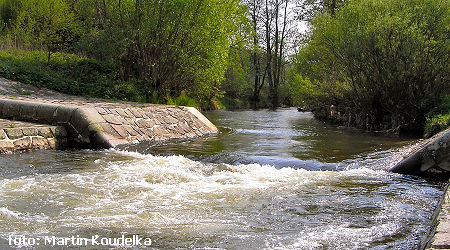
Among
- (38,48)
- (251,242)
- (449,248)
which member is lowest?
(251,242)

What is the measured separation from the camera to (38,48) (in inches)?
675

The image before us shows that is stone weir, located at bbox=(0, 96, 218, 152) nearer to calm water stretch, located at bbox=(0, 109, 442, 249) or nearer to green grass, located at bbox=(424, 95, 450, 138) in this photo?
calm water stretch, located at bbox=(0, 109, 442, 249)

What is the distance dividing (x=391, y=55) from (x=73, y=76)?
11.9 metres

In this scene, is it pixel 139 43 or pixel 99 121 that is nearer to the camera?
pixel 99 121

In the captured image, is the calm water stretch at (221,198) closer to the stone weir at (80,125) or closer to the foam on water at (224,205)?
the foam on water at (224,205)

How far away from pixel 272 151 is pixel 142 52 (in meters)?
9.21

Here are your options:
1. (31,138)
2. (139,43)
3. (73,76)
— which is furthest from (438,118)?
(73,76)

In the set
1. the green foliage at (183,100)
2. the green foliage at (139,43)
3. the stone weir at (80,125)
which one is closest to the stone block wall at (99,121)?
the stone weir at (80,125)

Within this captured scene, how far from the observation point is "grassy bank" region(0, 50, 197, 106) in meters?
14.2

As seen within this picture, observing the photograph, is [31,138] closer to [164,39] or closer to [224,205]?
[224,205]

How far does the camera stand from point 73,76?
50.8ft

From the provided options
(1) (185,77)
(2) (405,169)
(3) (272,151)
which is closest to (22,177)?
(3) (272,151)

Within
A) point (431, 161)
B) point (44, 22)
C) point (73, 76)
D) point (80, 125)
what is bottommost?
point (431, 161)

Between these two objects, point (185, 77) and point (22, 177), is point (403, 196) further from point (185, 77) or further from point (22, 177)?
point (185, 77)
